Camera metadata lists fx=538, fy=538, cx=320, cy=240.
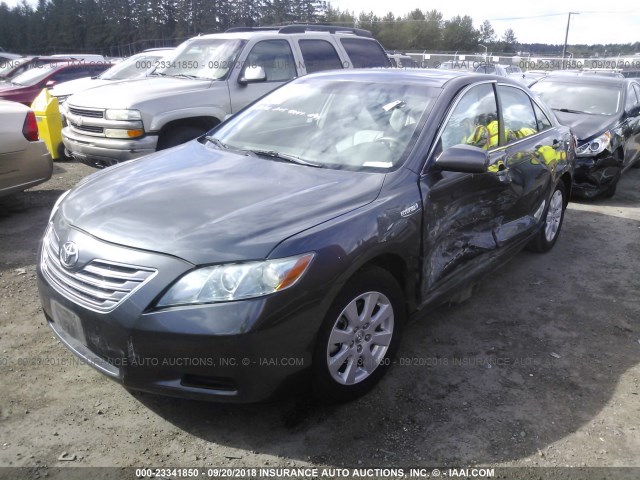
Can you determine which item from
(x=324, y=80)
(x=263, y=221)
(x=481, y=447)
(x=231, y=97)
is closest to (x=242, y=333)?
(x=263, y=221)

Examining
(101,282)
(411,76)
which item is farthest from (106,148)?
(101,282)

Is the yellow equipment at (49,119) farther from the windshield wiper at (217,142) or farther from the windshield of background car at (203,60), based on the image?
the windshield wiper at (217,142)

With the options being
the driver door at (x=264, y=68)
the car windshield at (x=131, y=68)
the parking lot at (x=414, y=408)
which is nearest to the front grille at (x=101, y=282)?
the parking lot at (x=414, y=408)

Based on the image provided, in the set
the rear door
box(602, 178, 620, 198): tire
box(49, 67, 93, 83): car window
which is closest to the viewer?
the rear door

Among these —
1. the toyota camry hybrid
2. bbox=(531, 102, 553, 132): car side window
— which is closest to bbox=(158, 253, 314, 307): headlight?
the toyota camry hybrid

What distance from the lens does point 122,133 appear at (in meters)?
6.31

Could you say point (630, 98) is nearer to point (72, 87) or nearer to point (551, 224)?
point (551, 224)

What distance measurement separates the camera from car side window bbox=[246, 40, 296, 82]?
7.24 metres

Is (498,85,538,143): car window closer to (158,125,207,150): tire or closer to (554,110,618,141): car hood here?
(554,110,618,141): car hood

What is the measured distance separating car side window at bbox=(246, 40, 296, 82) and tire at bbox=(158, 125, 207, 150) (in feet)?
4.15

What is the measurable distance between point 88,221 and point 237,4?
5791cm

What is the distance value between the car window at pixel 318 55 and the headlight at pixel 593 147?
3576 mm

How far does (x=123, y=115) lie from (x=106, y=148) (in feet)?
1.49

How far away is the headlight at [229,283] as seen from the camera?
7.57 ft
